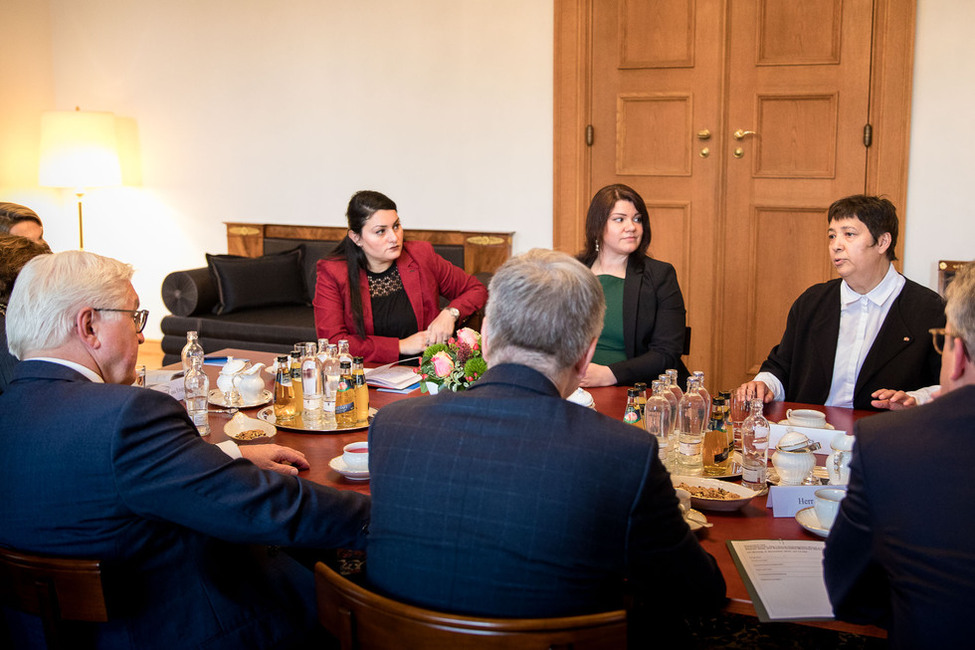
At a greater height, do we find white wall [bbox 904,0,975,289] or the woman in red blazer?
white wall [bbox 904,0,975,289]

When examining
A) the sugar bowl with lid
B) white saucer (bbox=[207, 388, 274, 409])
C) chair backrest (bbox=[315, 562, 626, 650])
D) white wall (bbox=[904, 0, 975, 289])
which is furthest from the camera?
white wall (bbox=[904, 0, 975, 289])

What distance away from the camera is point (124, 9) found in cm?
644

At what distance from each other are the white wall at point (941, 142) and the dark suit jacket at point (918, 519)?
360 centimetres

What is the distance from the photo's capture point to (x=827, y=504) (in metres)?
1.76

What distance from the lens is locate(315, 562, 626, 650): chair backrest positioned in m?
1.21

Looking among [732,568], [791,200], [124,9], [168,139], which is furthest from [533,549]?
[124,9]

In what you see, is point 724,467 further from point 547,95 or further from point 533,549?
point 547,95

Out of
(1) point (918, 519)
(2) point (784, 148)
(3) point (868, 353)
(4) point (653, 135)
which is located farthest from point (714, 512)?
(4) point (653, 135)

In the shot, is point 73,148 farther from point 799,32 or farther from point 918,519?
point 918,519

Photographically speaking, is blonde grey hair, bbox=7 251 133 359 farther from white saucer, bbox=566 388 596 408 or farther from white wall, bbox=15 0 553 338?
white wall, bbox=15 0 553 338

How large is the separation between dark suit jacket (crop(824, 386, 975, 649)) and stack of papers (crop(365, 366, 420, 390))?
5.58 feet

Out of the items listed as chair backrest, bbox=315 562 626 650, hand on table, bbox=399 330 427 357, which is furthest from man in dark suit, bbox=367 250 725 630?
hand on table, bbox=399 330 427 357

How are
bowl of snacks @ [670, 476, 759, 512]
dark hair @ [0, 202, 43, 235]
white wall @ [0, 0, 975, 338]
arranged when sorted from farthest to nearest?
white wall @ [0, 0, 975, 338] < dark hair @ [0, 202, 43, 235] < bowl of snacks @ [670, 476, 759, 512]

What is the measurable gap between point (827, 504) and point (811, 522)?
0.17 ft
